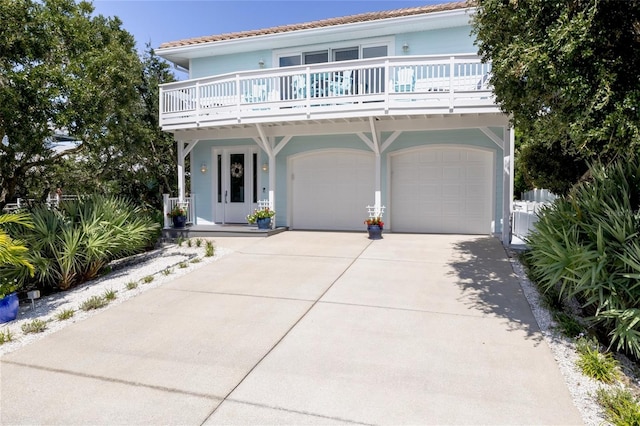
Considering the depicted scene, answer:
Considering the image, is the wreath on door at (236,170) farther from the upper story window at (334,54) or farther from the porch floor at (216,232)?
the upper story window at (334,54)

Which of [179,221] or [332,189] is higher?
[332,189]

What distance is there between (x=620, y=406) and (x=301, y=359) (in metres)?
2.51

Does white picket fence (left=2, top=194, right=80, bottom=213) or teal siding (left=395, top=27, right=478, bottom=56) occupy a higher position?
teal siding (left=395, top=27, right=478, bottom=56)

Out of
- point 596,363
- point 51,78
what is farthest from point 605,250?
point 51,78

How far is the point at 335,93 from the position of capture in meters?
10.2

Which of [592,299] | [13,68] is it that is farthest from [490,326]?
[13,68]

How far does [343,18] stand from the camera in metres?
11.6

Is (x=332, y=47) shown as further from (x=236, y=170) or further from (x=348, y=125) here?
(x=236, y=170)

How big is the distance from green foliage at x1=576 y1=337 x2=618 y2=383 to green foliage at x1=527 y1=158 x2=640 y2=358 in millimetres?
185

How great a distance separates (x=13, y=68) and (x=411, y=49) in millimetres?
9513

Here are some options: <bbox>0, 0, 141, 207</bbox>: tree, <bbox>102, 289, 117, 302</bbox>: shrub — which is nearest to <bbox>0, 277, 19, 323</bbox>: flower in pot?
<bbox>102, 289, 117, 302</bbox>: shrub

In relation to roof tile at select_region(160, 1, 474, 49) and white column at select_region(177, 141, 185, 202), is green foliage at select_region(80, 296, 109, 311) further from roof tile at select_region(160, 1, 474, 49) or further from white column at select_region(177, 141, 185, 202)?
roof tile at select_region(160, 1, 474, 49)

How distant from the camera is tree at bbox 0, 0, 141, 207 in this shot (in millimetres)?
6199

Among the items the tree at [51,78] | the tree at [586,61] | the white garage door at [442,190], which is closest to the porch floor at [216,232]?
the tree at [51,78]
